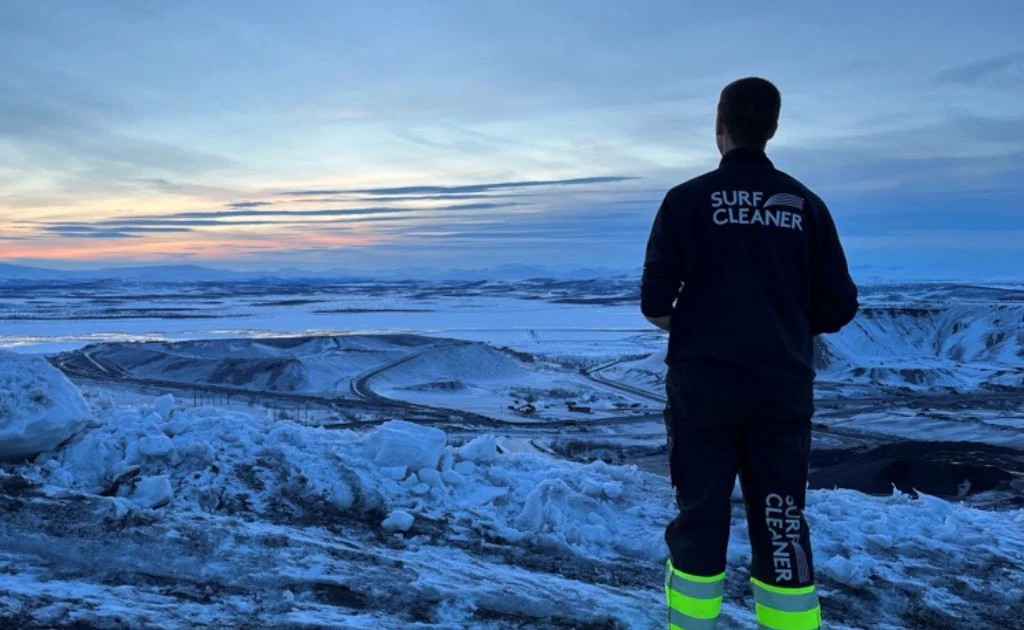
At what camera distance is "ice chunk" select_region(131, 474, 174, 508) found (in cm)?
517

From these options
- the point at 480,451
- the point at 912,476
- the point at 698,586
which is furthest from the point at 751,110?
the point at 912,476

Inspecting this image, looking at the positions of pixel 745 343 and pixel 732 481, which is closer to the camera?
pixel 745 343

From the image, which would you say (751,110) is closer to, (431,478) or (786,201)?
(786,201)

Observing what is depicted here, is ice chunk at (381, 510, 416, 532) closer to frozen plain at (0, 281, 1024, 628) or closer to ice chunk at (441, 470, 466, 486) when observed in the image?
frozen plain at (0, 281, 1024, 628)

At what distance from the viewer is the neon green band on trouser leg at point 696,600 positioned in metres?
2.69

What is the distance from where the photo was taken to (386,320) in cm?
8731

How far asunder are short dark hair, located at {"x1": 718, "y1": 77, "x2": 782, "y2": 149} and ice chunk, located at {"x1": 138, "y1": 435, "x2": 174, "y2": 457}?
15.9 ft

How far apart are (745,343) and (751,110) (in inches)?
32.1

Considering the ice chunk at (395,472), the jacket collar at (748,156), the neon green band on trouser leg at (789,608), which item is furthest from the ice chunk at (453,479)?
the jacket collar at (748,156)

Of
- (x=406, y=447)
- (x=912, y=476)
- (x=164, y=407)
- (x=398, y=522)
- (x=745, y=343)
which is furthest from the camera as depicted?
(x=912, y=476)

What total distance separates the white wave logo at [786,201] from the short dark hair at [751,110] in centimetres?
21

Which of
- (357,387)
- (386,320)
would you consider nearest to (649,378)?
(357,387)

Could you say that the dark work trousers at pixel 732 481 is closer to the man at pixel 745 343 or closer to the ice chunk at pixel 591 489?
the man at pixel 745 343

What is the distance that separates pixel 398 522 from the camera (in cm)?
517
